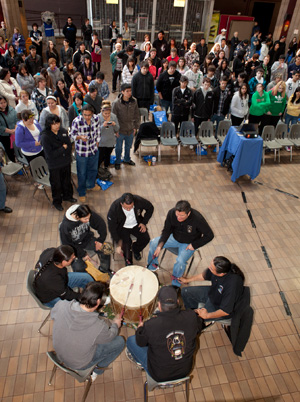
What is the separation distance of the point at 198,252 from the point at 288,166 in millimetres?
4200

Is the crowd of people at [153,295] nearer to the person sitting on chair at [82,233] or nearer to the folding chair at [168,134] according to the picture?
the person sitting on chair at [82,233]

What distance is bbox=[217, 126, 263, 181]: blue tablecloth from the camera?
6379mm

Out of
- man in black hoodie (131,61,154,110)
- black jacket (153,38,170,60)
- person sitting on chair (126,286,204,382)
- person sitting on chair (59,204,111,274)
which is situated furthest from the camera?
black jacket (153,38,170,60)

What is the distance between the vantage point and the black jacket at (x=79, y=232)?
3814 millimetres

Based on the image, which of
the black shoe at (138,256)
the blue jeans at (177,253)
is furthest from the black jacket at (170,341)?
the black shoe at (138,256)

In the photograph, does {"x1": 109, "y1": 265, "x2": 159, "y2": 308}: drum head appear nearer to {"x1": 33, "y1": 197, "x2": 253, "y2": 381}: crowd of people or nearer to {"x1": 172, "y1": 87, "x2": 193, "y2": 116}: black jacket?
{"x1": 33, "y1": 197, "x2": 253, "y2": 381}: crowd of people

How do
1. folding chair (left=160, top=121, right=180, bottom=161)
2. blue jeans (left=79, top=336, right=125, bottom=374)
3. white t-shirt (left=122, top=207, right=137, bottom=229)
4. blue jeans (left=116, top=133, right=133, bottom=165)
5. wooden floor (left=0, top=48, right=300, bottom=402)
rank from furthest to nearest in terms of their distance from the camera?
folding chair (left=160, top=121, right=180, bottom=161), blue jeans (left=116, top=133, right=133, bottom=165), white t-shirt (left=122, top=207, right=137, bottom=229), wooden floor (left=0, top=48, right=300, bottom=402), blue jeans (left=79, top=336, right=125, bottom=374)

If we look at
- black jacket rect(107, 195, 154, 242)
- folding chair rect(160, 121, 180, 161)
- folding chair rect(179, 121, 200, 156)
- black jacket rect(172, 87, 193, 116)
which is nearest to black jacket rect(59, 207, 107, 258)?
black jacket rect(107, 195, 154, 242)

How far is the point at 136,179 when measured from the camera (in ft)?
21.8

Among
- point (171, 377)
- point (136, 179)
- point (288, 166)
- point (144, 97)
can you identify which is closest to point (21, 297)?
point (171, 377)

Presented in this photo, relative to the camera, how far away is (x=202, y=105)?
7316mm

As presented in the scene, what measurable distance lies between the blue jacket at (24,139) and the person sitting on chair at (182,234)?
9.49ft

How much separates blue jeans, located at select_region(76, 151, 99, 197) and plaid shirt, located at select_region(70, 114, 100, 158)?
13 cm

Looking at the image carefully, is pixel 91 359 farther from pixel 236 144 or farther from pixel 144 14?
pixel 144 14
